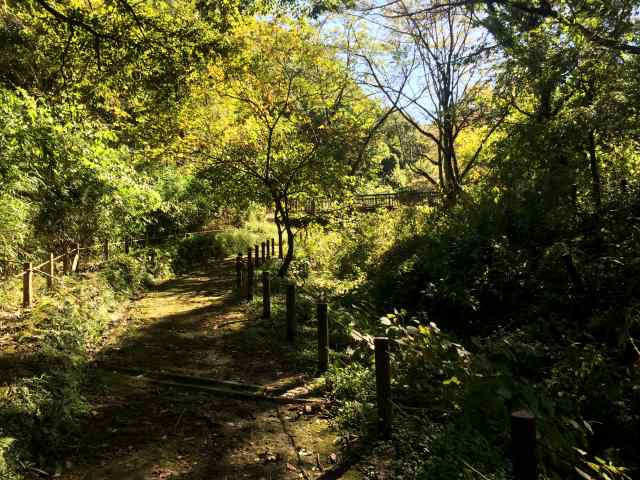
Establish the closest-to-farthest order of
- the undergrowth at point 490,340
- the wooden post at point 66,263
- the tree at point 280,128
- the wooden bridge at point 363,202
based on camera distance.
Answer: the undergrowth at point 490,340, the wooden post at point 66,263, the tree at point 280,128, the wooden bridge at point 363,202

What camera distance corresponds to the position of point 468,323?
8.80 meters

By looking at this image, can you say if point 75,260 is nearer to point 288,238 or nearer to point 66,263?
point 66,263

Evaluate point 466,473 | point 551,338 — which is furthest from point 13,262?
point 551,338

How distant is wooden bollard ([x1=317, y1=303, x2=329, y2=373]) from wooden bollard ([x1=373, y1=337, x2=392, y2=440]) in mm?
1617

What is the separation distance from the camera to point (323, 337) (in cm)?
568

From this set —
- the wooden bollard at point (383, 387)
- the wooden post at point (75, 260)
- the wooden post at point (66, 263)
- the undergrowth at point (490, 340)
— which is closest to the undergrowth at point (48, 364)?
the wooden post at point (66, 263)

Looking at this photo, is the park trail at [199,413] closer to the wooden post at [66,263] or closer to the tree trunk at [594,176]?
the wooden post at [66,263]

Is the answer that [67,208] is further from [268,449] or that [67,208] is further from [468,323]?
[468,323]

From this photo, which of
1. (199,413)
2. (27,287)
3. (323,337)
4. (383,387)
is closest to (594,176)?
(323,337)

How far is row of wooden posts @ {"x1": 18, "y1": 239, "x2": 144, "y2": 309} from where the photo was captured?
24.6 feet

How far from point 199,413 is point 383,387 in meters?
2.12

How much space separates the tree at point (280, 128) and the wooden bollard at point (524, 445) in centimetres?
889

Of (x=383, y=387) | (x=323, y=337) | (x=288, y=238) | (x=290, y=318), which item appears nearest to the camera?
(x=383, y=387)

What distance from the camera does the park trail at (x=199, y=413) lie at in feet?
12.4
